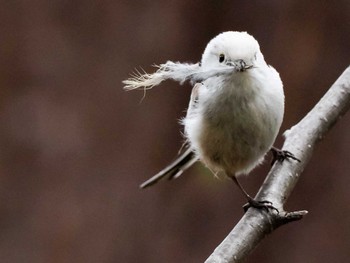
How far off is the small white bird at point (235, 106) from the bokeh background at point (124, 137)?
141 centimetres

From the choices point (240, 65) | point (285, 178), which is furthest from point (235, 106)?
point (285, 178)

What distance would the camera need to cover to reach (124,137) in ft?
12.3

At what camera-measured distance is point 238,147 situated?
7.34ft

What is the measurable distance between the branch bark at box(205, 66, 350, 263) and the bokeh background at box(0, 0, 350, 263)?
136 cm

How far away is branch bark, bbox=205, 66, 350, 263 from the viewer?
180cm

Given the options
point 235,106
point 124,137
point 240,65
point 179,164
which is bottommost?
point 124,137

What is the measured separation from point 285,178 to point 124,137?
1.66 m

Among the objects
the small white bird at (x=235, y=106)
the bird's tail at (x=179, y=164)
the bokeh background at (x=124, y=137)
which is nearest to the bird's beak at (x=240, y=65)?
the small white bird at (x=235, y=106)

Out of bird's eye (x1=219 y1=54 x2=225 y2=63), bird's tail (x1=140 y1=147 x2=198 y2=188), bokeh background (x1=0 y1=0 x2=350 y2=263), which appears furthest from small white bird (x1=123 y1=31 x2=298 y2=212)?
bokeh background (x1=0 y1=0 x2=350 y2=263)

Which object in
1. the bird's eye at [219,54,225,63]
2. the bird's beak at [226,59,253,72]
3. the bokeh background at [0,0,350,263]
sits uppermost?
the bird's eye at [219,54,225,63]

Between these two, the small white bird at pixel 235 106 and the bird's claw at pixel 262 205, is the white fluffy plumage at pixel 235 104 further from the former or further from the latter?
the bird's claw at pixel 262 205

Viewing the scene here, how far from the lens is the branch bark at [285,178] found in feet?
5.90

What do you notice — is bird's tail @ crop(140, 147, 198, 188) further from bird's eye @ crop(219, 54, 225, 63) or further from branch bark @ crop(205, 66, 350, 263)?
bird's eye @ crop(219, 54, 225, 63)

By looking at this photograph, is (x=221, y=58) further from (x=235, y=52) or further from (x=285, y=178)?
(x=285, y=178)
